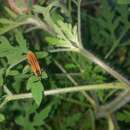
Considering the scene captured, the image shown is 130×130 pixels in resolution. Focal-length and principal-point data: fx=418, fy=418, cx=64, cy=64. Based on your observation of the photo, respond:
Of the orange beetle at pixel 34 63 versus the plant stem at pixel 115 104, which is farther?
the plant stem at pixel 115 104

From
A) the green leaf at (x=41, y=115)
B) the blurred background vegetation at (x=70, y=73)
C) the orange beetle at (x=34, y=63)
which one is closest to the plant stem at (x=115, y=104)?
the blurred background vegetation at (x=70, y=73)

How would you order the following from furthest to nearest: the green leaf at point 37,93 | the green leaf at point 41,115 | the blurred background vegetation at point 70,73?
the green leaf at point 41,115 < the blurred background vegetation at point 70,73 < the green leaf at point 37,93

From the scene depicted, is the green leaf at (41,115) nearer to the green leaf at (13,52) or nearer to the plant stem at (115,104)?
the plant stem at (115,104)

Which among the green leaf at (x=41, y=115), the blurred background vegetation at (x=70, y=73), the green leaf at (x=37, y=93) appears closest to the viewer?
the green leaf at (x=37, y=93)

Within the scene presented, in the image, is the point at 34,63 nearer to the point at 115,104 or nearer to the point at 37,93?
the point at 37,93

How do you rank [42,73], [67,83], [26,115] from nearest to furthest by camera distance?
[42,73] < [26,115] < [67,83]

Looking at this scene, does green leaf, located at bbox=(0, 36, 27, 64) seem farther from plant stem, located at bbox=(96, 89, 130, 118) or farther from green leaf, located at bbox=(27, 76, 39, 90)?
plant stem, located at bbox=(96, 89, 130, 118)

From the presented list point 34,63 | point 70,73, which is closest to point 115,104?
point 70,73

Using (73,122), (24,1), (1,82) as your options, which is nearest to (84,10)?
(73,122)

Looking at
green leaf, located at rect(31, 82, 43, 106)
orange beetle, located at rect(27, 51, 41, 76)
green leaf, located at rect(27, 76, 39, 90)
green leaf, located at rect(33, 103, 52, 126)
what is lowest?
green leaf, located at rect(33, 103, 52, 126)

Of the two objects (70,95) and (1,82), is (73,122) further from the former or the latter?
(1,82)

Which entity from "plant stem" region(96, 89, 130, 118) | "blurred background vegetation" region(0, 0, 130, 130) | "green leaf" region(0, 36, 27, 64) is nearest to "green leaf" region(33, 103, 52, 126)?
"blurred background vegetation" region(0, 0, 130, 130)
